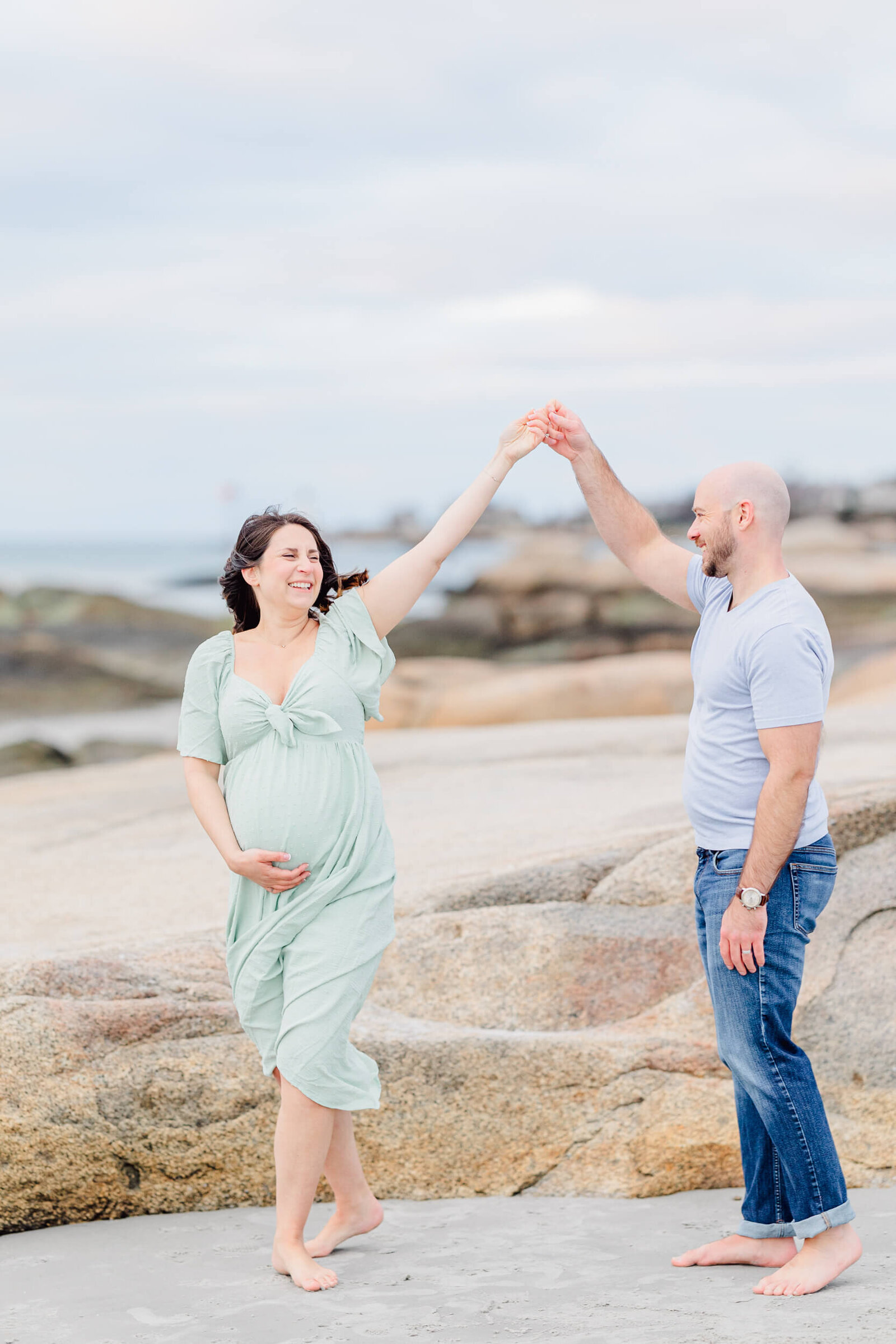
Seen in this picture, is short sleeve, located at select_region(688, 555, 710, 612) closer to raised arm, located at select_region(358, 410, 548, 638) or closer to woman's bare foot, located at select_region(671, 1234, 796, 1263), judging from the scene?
raised arm, located at select_region(358, 410, 548, 638)

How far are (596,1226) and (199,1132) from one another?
101 cm

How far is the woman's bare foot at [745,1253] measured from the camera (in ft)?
9.20

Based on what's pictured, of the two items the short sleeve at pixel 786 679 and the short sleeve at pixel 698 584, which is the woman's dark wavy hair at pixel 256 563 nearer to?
the short sleeve at pixel 698 584

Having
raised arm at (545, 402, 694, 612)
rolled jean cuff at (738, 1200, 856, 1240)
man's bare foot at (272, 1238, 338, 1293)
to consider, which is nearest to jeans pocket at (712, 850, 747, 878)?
rolled jean cuff at (738, 1200, 856, 1240)

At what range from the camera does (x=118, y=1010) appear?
3449 millimetres

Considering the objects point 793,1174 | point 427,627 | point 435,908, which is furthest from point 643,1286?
point 427,627

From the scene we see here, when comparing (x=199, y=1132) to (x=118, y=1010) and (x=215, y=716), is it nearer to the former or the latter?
(x=118, y=1010)

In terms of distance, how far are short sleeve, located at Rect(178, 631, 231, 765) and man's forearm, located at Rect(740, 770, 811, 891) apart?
3.94 feet

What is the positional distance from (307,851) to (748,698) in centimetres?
99

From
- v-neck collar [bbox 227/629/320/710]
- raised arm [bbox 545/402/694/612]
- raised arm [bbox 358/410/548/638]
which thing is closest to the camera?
v-neck collar [bbox 227/629/320/710]

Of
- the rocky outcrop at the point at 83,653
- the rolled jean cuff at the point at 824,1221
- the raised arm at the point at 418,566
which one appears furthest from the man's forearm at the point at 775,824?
the rocky outcrop at the point at 83,653

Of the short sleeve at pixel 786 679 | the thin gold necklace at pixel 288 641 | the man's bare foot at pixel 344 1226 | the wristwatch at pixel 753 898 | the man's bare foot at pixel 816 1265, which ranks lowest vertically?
the man's bare foot at pixel 344 1226

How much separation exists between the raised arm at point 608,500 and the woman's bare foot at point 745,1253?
1.45m

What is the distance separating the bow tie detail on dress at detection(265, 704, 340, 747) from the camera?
2.94 m
